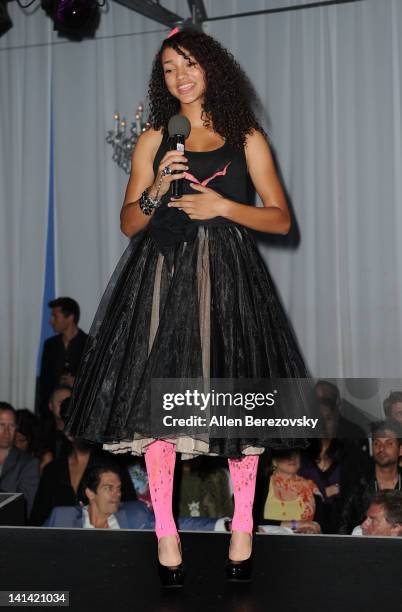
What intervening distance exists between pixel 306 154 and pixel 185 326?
3.73 metres

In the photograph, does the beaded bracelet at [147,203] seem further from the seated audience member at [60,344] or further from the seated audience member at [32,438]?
the seated audience member at [60,344]

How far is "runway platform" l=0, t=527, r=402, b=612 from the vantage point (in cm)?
180

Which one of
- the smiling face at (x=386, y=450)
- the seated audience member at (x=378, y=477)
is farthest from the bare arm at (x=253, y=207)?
the smiling face at (x=386, y=450)

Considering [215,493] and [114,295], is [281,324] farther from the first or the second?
[215,493]

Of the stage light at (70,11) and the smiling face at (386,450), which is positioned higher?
the stage light at (70,11)

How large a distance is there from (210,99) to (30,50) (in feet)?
14.2

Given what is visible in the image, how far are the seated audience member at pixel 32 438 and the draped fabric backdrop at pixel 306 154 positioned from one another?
1262mm

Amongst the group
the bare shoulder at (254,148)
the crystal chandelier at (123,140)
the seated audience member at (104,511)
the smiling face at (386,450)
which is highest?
the crystal chandelier at (123,140)

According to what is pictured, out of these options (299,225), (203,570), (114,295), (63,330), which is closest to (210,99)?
(114,295)

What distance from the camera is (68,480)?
3.80 meters

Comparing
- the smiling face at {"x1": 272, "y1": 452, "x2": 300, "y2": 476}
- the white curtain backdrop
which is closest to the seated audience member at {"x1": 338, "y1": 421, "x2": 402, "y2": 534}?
the smiling face at {"x1": 272, "y1": 452, "x2": 300, "y2": 476}

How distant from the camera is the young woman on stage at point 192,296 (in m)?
1.94

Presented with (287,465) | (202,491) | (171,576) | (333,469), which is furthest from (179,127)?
(333,469)

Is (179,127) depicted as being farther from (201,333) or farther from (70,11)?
(70,11)
